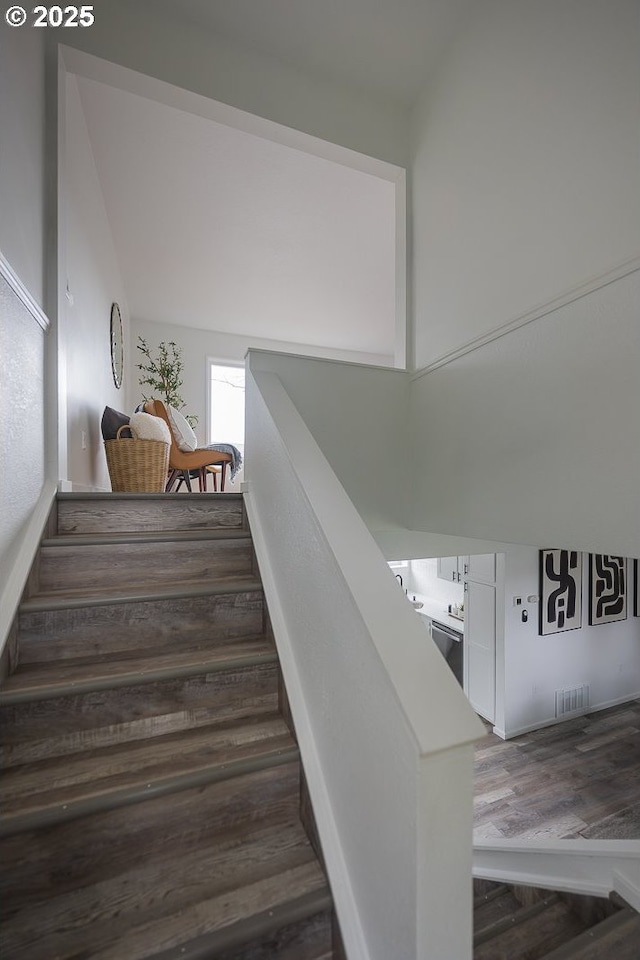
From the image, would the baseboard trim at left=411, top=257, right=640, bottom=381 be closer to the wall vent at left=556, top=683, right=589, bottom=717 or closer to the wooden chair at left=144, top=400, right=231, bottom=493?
the wooden chair at left=144, top=400, right=231, bottom=493

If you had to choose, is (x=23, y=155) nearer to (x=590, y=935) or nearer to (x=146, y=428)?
(x=146, y=428)

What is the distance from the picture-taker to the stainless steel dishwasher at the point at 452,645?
6.01 meters

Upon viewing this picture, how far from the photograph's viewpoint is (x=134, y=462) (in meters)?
2.76

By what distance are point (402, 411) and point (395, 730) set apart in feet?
7.06

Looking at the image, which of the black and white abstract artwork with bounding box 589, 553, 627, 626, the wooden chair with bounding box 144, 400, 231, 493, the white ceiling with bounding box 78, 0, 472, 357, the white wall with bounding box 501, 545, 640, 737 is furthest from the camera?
the black and white abstract artwork with bounding box 589, 553, 627, 626

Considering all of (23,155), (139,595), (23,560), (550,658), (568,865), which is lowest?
(550,658)

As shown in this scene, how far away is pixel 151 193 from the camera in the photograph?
11.3 ft

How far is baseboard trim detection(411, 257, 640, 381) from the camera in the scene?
1.56 meters

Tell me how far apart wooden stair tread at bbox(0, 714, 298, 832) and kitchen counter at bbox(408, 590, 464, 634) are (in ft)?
→ 17.1

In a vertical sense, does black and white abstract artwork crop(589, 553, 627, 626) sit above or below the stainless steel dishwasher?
above

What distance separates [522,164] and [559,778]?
5.27 meters

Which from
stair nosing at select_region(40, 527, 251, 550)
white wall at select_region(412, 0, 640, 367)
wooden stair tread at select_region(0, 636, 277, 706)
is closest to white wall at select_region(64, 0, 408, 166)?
white wall at select_region(412, 0, 640, 367)

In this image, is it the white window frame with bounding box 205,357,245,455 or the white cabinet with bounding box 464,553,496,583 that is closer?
the white cabinet with bounding box 464,553,496,583

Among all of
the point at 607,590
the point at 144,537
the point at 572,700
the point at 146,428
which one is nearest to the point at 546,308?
the point at 144,537
